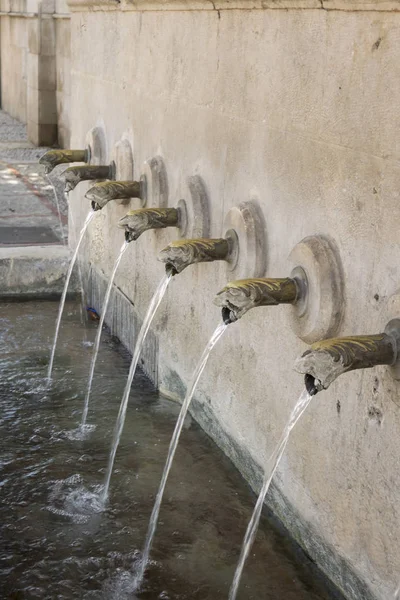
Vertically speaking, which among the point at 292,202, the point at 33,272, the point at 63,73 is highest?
the point at 63,73

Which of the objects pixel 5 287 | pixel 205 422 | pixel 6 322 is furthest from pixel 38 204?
pixel 205 422

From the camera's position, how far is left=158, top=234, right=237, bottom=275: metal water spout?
153 inches

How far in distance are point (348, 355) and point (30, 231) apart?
581 cm

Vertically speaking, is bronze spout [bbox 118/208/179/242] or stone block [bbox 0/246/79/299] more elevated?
bronze spout [bbox 118/208/179/242]

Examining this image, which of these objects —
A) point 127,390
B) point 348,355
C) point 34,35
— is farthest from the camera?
point 34,35

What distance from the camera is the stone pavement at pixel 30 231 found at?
22.5 feet

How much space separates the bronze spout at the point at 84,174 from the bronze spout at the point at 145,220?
1305 millimetres

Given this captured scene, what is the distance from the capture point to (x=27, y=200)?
966cm

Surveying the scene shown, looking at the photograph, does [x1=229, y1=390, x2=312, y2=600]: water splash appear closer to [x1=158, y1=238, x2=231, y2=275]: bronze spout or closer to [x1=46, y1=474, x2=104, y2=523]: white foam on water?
[x1=46, y1=474, x2=104, y2=523]: white foam on water

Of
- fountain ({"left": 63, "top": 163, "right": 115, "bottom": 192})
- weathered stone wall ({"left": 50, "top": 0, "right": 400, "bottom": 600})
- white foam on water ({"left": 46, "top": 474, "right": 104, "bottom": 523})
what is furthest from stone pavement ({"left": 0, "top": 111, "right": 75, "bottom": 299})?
white foam on water ({"left": 46, "top": 474, "right": 104, "bottom": 523})

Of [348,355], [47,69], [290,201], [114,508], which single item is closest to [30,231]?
[114,508]

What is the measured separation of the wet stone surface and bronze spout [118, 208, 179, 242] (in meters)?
1.02

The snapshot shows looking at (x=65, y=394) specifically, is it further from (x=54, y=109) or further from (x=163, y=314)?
(x=54, y=109)

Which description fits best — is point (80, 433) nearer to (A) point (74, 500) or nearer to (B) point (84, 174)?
(A) point (74, 500)
